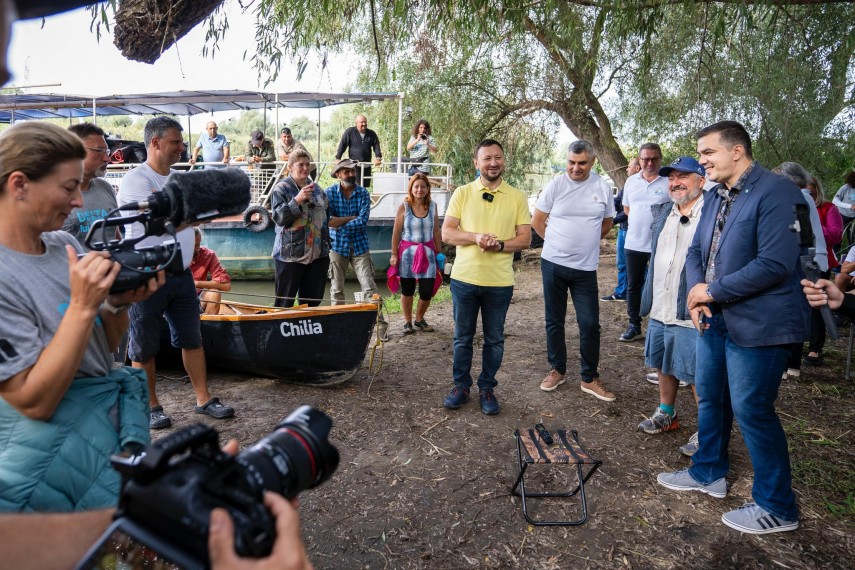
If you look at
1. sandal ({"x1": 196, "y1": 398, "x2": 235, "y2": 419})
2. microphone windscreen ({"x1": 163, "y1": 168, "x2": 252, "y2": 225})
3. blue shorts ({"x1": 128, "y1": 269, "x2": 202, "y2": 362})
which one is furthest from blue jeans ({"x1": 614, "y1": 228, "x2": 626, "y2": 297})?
microphone windscreen ({"x1": 163, "y1": 168, "x2": 252, "y2": 225})

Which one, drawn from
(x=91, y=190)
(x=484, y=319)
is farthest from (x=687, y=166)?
(x=91, y=190)

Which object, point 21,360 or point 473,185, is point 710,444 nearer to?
point 473,185

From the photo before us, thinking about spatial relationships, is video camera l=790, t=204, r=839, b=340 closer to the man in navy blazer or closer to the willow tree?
the man in navy blazer

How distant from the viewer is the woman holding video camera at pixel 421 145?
1022 cm

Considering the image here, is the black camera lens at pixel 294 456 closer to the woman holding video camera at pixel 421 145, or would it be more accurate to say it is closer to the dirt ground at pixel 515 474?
the dirt ground at pixel 515 474

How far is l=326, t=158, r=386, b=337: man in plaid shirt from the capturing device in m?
6.16

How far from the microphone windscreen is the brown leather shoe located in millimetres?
3347

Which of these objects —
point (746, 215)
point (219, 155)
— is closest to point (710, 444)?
point (746, 215)

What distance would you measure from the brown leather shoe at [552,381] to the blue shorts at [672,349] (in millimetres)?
909

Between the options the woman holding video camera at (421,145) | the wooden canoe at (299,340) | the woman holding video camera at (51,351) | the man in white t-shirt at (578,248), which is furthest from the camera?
the woman holding video camera at (421,145)

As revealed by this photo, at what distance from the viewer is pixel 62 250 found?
184 cm

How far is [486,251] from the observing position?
4117 millimetres

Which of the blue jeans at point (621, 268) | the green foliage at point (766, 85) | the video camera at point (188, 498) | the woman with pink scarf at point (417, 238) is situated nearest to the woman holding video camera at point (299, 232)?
the woman with pink scarf at point (417, 238)

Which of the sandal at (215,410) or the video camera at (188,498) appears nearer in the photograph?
the video camera at (188,498)
